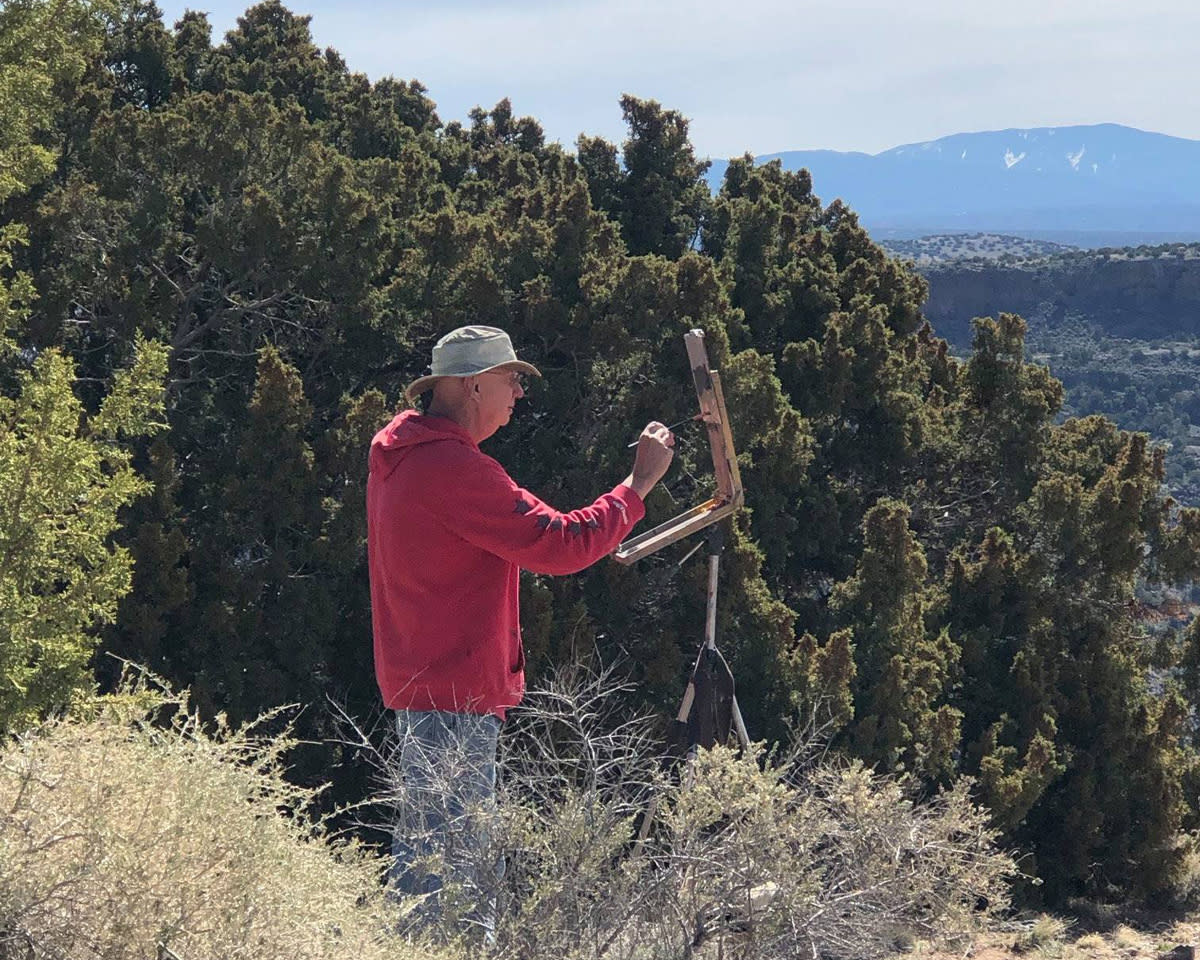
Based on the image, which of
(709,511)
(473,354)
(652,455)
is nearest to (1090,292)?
(709,511)

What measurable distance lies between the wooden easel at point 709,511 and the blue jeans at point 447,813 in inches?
20.0

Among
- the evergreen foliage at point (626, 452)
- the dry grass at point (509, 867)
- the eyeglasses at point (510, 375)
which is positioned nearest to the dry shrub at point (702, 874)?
the dry grass at point (509, 867)

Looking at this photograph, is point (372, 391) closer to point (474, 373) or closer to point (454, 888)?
point (474, 373)

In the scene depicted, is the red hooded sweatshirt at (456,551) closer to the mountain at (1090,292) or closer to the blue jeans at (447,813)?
the blue jeans at (447,813)

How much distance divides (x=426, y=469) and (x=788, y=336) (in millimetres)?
9239

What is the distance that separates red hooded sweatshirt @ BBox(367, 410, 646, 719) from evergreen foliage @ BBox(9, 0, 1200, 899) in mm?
3058

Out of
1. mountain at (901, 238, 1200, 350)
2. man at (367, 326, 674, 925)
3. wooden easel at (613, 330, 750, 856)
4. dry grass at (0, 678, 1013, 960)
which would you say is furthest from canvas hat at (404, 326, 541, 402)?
mountain at (901, 238, 1200, 350)

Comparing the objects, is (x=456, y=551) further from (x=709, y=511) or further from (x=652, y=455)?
(x=709, y=511)

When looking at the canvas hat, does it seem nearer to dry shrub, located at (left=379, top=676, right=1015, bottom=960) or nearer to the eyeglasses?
the eyeglasses

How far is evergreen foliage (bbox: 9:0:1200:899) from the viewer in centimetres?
784

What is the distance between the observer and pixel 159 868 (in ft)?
7.38

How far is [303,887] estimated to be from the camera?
2.38 meters

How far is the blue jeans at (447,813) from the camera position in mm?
2764

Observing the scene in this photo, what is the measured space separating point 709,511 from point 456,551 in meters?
0.63
